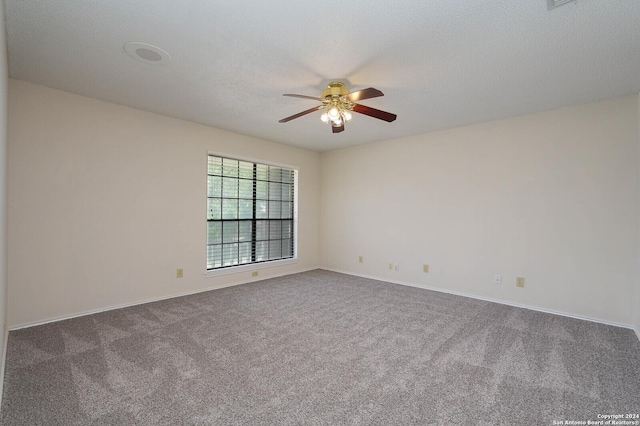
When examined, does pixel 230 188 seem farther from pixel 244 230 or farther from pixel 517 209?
pixel 517 209

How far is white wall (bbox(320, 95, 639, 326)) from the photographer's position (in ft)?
10.4

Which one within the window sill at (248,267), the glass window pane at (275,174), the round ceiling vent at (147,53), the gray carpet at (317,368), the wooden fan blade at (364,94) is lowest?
the gray carpet at (317,368)

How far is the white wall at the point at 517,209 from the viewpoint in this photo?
3168mm

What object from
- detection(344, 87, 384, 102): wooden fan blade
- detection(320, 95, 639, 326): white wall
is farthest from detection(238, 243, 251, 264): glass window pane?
detection(344, 87, 384, 102): wooden fan blade

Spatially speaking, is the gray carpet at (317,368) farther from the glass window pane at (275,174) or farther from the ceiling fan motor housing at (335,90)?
the glass window pane at (275,174)

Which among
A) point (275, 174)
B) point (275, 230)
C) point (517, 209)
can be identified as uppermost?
point (275, 174)

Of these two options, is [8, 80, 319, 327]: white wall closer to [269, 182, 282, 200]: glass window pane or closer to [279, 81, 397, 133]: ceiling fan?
[269, 182, 282, 200]: glass window pane

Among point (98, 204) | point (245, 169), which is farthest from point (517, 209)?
point (98, 204)

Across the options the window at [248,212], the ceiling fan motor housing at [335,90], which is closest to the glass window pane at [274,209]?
the window at [248,212]

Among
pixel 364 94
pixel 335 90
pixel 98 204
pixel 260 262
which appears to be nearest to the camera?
pixel 364 94

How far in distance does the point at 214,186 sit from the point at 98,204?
59.1 inches

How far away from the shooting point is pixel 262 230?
5.16m

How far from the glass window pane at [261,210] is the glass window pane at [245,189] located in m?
0.19

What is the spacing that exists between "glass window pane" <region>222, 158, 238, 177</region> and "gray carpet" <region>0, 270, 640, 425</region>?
2128 millimetres
